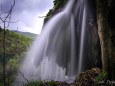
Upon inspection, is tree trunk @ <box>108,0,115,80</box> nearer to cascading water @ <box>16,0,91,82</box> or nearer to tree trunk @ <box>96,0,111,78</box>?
tree trunk @ <box>96,0,111,78</box>

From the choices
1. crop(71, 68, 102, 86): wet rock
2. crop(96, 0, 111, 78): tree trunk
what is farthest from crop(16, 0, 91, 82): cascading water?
crop(71, 68, 102, 86): wet rock

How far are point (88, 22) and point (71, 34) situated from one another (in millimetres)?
1172

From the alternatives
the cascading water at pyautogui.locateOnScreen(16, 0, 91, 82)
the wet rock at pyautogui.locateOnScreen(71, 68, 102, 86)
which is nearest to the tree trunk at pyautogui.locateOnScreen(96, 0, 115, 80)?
the wet rock at pyautogui.locateOnScreen(71, 68, 102, 86)

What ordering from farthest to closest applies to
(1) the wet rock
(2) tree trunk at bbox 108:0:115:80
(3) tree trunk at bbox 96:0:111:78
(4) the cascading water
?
(4) the cascading water → (3) tree trunk at bbox 96:0:111:78 → (2) tree trunk at bbox 108:0:115:80 → (1) the wet rock

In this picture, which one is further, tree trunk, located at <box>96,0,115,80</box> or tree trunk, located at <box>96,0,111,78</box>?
tree trunk, located at <box>96,0,111,78</box>

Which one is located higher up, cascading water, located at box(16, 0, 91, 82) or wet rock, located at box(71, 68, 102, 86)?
cascading water, located at box(16, 0, 91, 82)

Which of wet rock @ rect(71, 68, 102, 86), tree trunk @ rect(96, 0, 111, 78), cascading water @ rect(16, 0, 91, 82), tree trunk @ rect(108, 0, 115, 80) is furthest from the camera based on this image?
cascading water @ rect(16, 0, 91, 82)

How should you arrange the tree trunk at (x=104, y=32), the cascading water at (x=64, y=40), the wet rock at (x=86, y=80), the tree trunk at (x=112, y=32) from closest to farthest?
the wet rock at (x=86, y=80) → the tree trunk at (x=112, y=32) → the tree trunk at (x=104, y=32) → the cascading water at (x=64, y=40)

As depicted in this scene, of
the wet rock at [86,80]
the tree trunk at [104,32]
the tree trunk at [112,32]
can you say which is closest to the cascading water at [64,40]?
the tree trunk at [104,32]

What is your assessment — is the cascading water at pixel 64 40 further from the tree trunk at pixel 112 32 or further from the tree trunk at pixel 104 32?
the tree trunk at pixel 112 32

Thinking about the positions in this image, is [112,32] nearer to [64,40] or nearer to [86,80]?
[86,80]

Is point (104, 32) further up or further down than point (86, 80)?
further up

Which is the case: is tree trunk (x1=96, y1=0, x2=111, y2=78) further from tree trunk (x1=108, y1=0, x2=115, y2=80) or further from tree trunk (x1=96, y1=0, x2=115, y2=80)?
tree trunk (x1=108, y1=0, x2=115, y2=80)

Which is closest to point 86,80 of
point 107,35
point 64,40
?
point 107,35
